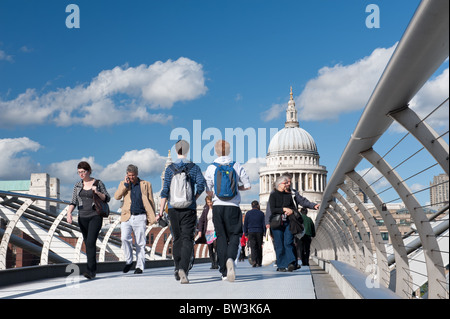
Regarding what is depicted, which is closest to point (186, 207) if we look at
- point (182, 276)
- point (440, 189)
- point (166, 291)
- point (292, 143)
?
point (182, 276)

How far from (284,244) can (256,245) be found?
2742mm

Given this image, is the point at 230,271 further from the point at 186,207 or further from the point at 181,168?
the point at 181,168

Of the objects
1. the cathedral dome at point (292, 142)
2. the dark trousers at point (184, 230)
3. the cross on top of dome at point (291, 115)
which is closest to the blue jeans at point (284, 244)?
the dark trousers at point (184, 230)

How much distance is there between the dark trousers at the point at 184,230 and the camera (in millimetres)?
7195

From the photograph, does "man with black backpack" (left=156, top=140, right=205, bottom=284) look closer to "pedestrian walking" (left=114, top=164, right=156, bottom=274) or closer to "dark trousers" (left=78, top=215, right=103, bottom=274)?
"dark trousers" (left=78, top=215, right=103, bottom=274)

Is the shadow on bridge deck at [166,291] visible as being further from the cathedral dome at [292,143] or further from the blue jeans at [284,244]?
the cathedral dome at [292,143]

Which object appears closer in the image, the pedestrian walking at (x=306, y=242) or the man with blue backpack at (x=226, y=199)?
the man with blue backpack at (x=226, y=199)

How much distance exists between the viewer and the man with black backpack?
7191 mm

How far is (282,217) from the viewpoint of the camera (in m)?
9.27

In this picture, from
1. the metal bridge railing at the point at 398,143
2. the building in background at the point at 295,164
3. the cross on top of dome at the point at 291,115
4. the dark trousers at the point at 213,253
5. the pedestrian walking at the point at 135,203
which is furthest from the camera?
the cross on top of dome at the point at 291,115

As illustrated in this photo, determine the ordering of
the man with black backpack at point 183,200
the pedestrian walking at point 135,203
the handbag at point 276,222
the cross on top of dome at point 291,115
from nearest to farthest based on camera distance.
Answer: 1. the man with black backpack at point 183,200
2. the pedestrian walking at point 135,203
3. the handbag at point 276,222
4. the cross on top of dome at point 291,115

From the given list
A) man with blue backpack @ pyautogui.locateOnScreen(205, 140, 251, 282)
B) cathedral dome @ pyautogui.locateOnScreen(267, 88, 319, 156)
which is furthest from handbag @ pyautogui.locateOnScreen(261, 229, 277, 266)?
cathedral dome @ pyautogui.locateOnScreen(267, 88, 319, 156)

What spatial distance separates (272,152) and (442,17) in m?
135
